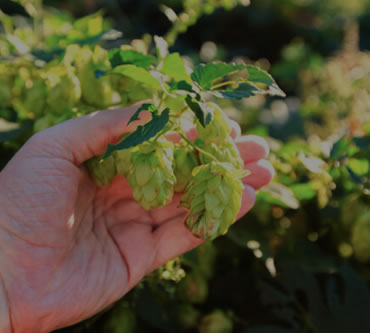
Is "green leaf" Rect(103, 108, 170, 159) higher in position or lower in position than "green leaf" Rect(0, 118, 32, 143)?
higher

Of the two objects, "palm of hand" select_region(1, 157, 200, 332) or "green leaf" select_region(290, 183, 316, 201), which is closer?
"palm of hand" select_region(1, 157, 200, 332)

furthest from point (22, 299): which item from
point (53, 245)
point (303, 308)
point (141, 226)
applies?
point (303, 308)

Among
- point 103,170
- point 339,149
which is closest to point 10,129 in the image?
point 103,170

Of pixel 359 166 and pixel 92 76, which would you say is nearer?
pixel 92 76

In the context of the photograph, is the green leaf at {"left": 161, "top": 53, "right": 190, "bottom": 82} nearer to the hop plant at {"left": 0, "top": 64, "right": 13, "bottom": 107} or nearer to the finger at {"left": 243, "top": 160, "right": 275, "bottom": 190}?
the finger at {"left": 243, "top": 160, "right": 275, "bottom": 190}

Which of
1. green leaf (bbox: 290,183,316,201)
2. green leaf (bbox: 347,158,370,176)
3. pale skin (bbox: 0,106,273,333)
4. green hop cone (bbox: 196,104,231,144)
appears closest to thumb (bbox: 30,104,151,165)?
pale skin (bbox: 0,106,273,333)

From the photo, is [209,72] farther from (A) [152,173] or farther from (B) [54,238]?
(B) [54,238]
